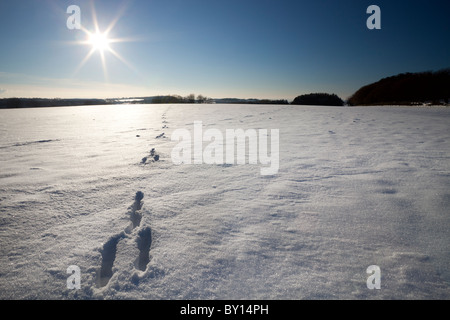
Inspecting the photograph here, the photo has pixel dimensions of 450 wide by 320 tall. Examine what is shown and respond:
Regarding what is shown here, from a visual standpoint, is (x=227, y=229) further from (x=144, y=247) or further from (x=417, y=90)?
(x=417, y=90)

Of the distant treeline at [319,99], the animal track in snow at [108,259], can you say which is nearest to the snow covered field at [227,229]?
the animal track in snow at [108,259]

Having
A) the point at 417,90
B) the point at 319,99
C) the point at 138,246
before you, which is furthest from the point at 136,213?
the point at 319,99

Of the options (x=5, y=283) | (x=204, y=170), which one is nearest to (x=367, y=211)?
(x=204, y=170)

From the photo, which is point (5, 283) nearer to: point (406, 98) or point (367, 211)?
point (367, 211)

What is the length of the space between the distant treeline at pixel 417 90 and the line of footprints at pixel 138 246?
60.1 ft

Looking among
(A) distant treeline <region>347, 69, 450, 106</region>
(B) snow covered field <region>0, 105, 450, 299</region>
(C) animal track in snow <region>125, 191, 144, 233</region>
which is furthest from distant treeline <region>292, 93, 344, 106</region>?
(C) animal track in snow <region>125, 191, 144, 233</region>

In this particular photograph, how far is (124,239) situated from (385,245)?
6.09 feet

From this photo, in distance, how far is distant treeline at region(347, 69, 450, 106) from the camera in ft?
52.4

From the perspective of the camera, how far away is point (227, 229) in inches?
62.4

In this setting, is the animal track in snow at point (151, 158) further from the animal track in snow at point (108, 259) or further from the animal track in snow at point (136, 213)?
the animal track in snow at point (108, 259)

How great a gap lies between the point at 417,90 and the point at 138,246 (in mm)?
26359

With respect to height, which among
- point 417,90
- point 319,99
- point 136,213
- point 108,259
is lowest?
point 108,259

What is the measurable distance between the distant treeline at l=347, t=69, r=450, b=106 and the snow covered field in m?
16.6

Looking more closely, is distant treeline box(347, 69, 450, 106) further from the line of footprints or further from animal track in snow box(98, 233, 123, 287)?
animal track in snow box(98, 233, 123, 287)
